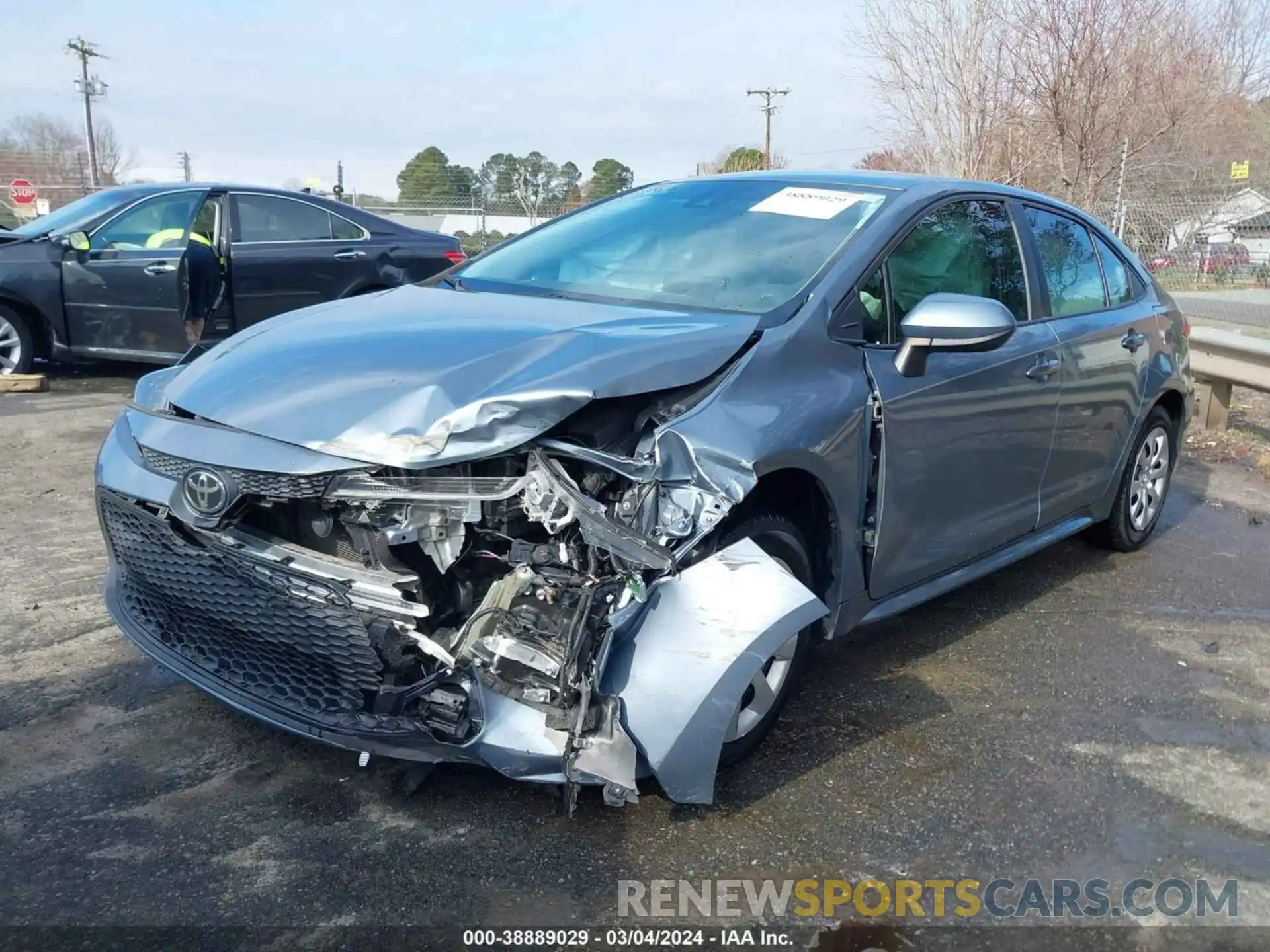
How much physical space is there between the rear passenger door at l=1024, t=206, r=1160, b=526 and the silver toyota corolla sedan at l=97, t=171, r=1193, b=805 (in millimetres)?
854

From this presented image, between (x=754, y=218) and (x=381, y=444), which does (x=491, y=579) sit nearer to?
(x=381, y=444)

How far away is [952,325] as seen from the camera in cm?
328

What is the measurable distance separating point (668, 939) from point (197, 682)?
1.43 m

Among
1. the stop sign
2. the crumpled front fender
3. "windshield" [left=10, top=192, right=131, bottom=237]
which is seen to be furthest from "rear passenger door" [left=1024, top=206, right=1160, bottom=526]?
the stop sign

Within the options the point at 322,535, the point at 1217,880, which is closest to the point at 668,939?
the point at 322,535

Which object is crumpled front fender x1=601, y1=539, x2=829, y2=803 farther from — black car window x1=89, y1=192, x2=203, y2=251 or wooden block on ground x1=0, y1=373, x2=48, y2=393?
wooden block on ground x1=0, y1=373, x2=48, y2=393

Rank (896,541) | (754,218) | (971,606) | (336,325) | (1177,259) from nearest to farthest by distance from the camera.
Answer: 1. (336,325)
2. (896,541)
3. (754,218)
4. (971,606)
5. (1177,259)

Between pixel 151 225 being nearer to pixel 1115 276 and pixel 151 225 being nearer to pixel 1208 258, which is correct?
pixel 1115 276

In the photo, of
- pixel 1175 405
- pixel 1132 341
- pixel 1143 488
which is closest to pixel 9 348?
pixel 1132 341

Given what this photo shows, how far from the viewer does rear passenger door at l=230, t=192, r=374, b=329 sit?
27.7 ft

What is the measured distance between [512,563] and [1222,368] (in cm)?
692

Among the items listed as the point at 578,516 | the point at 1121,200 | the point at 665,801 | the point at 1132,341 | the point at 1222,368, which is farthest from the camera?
the point at 1121,200

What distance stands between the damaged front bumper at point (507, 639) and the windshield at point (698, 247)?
104cm

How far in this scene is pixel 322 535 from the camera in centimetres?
275
